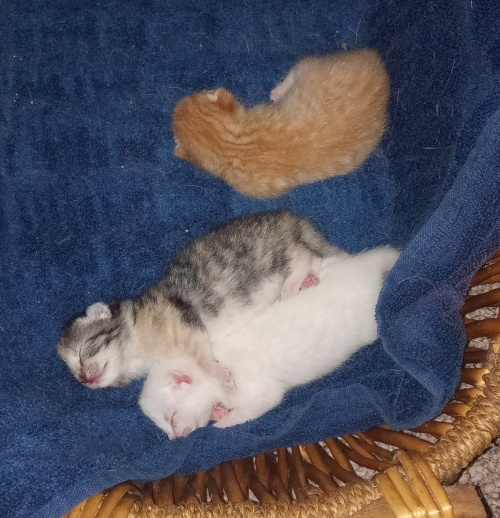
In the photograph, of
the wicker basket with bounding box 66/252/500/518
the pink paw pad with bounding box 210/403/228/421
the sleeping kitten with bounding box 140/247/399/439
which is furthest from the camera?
the pink paw pad with bounding box 210/403/228/421

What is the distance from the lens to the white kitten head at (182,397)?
1568mm

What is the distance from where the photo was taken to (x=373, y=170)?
6.28 feet

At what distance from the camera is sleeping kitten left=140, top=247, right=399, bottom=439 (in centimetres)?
153

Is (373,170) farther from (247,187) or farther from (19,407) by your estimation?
(19,407)

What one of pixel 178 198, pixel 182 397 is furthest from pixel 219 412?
pixel 178 198

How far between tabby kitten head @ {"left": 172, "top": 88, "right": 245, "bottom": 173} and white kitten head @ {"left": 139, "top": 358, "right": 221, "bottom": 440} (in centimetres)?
65

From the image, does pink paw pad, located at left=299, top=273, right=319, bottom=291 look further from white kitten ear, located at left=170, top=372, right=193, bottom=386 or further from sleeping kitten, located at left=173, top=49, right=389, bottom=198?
white kitten ear, located at left=170, top=372, right=193, bottom=386

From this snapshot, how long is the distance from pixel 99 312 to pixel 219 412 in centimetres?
48

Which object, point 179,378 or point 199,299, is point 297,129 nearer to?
point 199,299

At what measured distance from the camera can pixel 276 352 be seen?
1.54m

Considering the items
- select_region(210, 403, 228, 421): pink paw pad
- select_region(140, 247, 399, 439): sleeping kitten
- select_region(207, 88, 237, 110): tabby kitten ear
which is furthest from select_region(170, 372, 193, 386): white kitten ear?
select_region(207, 88, 237, 110): tabby kitten ear

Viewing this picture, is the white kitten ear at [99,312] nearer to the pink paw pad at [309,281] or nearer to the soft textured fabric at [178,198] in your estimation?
the soft textured fabric at [178,198]

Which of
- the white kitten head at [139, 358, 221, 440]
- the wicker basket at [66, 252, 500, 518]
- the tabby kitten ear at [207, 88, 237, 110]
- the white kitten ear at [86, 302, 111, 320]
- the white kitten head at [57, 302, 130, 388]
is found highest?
the tabby kitten ear at [207, 88, 237, 110]

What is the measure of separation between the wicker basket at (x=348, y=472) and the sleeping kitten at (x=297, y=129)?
55 centimetres
